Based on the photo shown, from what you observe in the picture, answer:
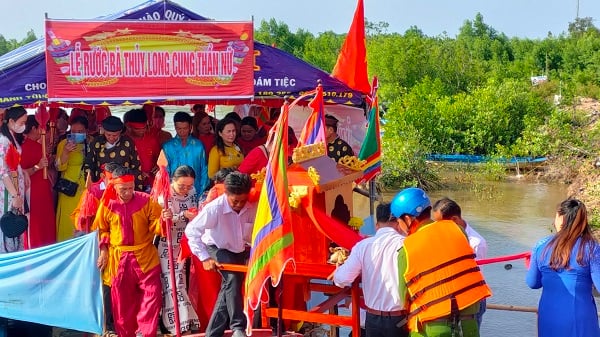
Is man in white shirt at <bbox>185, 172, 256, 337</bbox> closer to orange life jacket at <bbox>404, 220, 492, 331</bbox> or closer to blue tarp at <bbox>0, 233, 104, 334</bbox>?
blue tarp at <bbox>0, 233, 104, 334</bbox>

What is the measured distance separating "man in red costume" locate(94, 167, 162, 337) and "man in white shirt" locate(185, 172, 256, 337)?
0.40 metres

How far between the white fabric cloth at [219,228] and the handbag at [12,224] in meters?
1.69

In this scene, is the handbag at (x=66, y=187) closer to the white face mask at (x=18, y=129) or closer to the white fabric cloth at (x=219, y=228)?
the white face mask at (x=18, y=129)

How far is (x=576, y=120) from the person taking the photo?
64.5 feet

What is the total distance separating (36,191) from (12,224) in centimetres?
63

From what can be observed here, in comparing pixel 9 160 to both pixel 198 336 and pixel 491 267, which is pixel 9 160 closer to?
pixel 198 336

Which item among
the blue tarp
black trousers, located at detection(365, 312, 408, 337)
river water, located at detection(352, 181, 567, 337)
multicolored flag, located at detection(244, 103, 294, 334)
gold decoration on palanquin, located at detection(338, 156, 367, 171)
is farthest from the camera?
river water, located at detection(352, 181, 567, 337)

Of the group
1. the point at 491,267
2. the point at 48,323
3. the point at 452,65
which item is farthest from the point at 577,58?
the point at 48,323

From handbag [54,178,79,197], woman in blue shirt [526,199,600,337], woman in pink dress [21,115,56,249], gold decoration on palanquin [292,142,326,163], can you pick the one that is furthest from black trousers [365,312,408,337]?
woman in pink dress [21,115,56,249]

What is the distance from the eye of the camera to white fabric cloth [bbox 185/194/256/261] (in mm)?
5508

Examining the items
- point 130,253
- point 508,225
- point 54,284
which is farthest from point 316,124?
point 508,225

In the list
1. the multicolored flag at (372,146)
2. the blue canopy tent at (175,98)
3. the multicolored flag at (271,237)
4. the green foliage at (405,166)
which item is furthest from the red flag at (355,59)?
the green foliage at (405,166)

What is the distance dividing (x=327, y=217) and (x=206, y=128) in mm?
2631

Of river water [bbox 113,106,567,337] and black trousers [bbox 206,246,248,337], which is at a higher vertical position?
black trousers [bbox 206,246,248,337]
